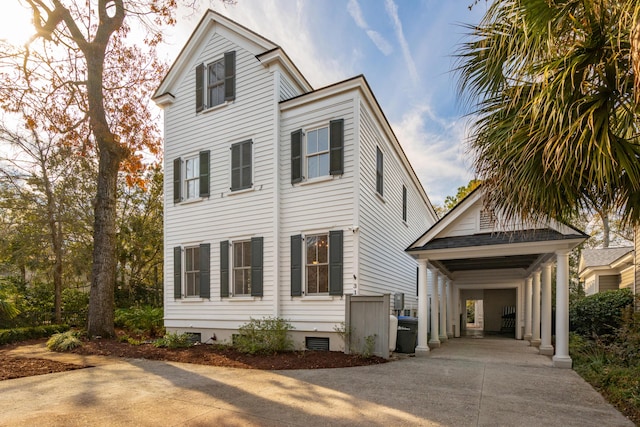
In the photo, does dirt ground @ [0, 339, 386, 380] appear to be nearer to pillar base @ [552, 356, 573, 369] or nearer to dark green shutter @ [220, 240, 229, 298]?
dark green shutter @ [220, 240, 229, 298]

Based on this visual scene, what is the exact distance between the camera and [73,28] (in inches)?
465

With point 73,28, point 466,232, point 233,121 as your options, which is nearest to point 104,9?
point 73,28

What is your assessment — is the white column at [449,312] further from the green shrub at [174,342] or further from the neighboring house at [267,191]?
the green shrub at [174,342]

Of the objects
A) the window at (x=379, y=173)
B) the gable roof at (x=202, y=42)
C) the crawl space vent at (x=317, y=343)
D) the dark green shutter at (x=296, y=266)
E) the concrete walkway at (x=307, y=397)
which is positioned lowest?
the crawl space vent at (x=317, y=343)

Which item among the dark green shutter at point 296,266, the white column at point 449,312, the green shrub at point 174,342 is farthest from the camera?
the white column at point 449,312

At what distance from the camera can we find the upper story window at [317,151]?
9.70m

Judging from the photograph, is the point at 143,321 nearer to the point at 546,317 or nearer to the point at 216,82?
the point at 216,82

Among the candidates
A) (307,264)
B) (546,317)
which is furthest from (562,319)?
(307,264)

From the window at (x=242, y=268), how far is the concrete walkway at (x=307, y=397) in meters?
3.07

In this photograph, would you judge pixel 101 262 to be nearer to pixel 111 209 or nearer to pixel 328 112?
pixel 111 209

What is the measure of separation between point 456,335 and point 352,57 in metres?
11.6

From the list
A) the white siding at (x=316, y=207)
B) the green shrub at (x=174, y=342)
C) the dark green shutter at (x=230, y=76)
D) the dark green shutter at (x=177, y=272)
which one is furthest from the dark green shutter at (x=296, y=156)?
the green shrub at (x=174, y=342)

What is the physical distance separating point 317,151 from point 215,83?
4.22 metres

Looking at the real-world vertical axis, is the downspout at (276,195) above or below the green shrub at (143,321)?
above
